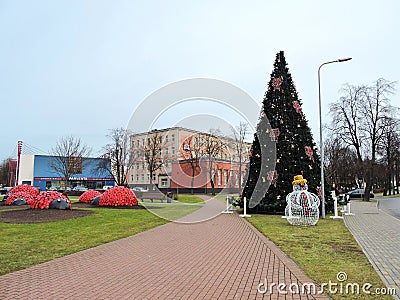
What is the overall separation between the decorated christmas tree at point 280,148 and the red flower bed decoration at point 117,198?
8.02 meters

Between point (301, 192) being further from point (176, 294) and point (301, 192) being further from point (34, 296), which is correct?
point (34, 296)

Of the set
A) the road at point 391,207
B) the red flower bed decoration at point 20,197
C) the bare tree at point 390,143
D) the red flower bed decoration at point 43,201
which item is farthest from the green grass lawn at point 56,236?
the bare tree at point 390,143

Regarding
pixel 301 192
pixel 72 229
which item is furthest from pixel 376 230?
pixel 72 229

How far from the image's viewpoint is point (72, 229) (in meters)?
12.6

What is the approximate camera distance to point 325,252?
8.44 meters

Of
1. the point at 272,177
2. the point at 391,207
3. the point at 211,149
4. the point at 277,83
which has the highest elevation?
the point at 277,83

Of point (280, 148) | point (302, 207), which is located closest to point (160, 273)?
point (302, 207)

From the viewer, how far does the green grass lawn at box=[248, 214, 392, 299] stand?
20.2 ft

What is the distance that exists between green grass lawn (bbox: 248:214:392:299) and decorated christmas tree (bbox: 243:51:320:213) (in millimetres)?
5361

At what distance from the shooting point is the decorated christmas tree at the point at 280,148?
19141mm

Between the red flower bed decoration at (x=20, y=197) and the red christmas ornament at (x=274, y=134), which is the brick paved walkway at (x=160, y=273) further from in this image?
the red flower bed decoration at (x=20, y=197)

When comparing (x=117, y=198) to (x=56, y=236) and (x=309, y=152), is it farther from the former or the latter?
(x=309, y=152)

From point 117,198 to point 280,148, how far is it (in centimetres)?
1095

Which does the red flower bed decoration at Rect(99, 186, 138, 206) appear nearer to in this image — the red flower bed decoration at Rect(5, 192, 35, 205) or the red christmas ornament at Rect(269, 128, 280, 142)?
the red flower bed decoration at Rect(5, 192, 35, 205)
